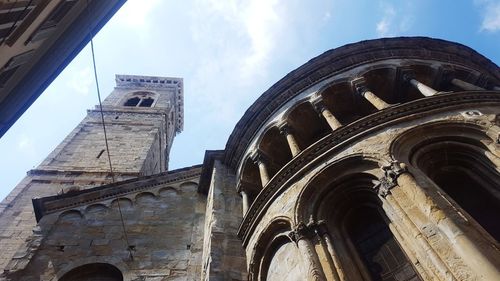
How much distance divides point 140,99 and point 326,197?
1028 inches

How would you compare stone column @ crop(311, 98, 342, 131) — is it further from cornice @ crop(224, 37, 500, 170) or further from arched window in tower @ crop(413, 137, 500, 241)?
arched window in tower @ crop(413, 137, 500, 241)

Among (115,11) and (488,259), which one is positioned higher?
(115,11)

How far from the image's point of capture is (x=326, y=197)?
299 inches

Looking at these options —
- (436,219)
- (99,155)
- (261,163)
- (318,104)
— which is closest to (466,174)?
(436,219)

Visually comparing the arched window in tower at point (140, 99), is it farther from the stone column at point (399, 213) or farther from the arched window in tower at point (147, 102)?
the stone column at point (399, 213)

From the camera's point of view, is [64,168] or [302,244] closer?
[302,244]

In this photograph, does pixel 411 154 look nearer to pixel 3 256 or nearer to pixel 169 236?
pixel 169 236

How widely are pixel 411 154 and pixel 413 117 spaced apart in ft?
3.21

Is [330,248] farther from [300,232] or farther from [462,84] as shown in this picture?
[462,84]

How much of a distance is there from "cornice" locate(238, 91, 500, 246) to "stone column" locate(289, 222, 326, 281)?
155 cm

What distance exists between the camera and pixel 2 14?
6.08 m

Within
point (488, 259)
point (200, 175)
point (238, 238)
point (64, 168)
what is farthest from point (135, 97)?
point (488, 259)

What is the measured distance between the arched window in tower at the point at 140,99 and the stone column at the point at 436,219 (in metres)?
26.4

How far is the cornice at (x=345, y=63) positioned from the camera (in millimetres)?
11234
